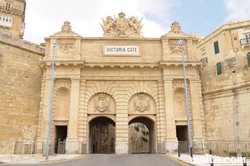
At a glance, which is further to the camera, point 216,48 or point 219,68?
point 216,48

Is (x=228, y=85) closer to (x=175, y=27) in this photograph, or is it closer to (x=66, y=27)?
(x=175, y=27)

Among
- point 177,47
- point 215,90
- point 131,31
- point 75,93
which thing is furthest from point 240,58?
point 75,93

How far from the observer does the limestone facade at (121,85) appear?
20.1 metres

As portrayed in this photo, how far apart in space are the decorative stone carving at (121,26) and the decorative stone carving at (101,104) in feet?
22.0

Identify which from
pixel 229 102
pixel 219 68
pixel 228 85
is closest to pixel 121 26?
pixel 219 68

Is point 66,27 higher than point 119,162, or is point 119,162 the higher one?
point 66,27

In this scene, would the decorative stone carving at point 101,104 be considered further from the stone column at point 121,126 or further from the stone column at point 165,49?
the stone column at point 165,49

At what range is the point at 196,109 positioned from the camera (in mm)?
20625

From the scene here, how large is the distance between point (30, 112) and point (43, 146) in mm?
4415

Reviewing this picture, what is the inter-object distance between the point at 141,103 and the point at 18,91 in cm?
1192

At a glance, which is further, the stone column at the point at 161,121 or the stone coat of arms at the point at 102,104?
the stone coat of arms at the point at 102,104

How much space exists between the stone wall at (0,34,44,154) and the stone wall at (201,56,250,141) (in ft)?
57.3

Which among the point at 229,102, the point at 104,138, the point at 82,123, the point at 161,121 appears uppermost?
the point at 229,102

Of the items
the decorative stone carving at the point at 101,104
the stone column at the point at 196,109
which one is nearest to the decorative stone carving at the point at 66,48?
the decorative stone carving at the point at 101,104
